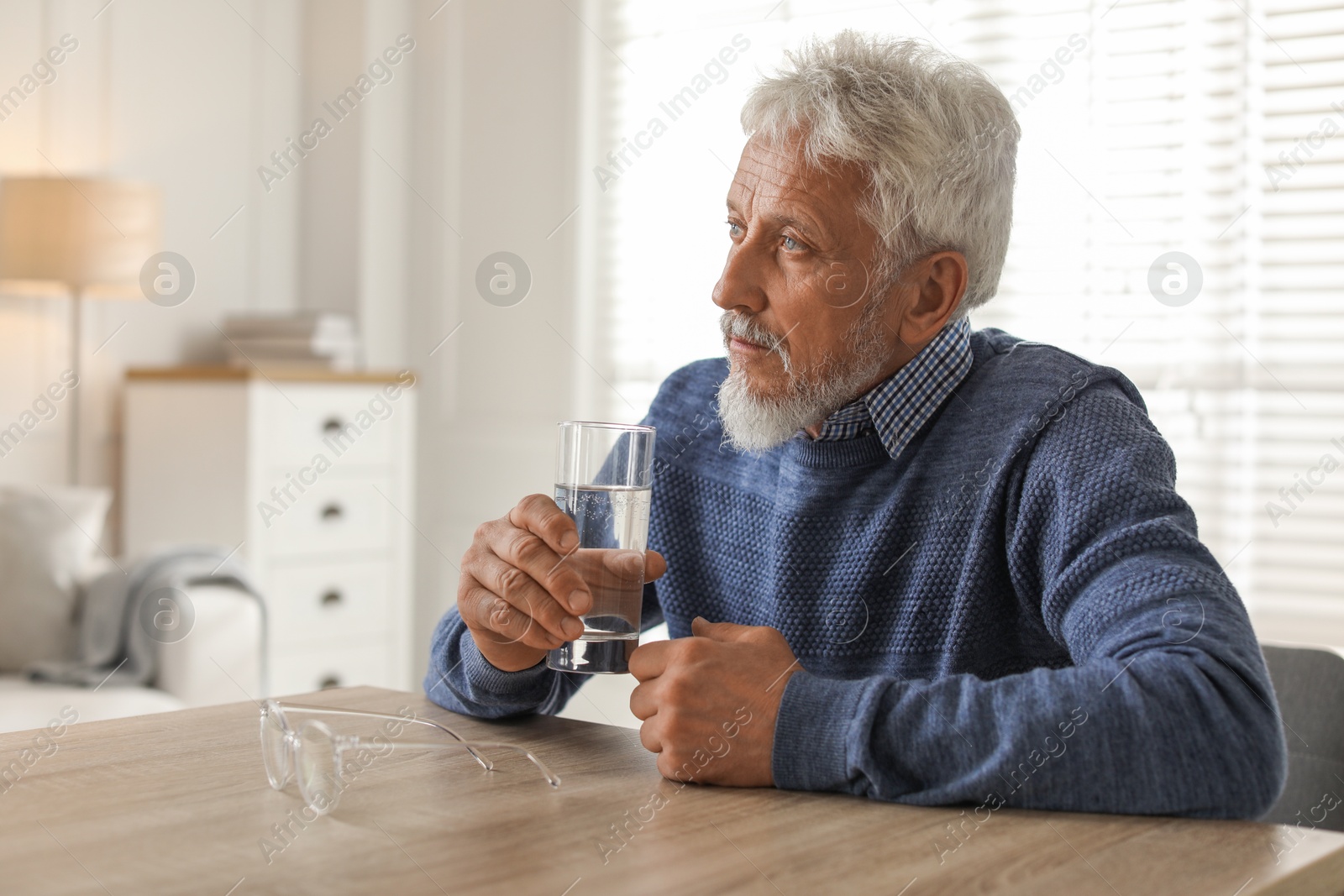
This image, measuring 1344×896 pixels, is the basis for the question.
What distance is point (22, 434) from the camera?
11.9 ft

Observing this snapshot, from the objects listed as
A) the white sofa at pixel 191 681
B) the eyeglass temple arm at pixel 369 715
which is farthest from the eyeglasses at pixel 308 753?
the white sofa at pixel 191 681

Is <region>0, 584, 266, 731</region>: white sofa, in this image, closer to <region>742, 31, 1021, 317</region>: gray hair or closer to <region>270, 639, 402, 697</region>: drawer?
<region>270, 639, 402, 697</region>: drawer

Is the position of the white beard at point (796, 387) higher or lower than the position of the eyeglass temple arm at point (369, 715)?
higher

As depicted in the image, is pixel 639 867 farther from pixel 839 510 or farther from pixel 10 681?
pixel 10 681

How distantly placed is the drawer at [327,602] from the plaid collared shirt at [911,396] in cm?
264

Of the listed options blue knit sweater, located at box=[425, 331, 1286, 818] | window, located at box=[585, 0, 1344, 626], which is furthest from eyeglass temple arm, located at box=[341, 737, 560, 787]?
window, located at box=[585, 0, 1344, 626]

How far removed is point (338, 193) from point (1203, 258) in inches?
113

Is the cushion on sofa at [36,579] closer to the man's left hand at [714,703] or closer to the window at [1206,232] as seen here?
the window at [1206,232]

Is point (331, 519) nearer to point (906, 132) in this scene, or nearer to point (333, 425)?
point (333, 425)

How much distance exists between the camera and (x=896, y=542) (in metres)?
1.33

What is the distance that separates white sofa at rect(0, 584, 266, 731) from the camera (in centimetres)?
253

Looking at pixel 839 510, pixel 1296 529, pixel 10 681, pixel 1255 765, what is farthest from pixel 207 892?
pixel 1296 529

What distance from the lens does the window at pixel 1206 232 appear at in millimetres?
2676

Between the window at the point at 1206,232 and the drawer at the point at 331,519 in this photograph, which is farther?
the drawer at the point at 331,519
